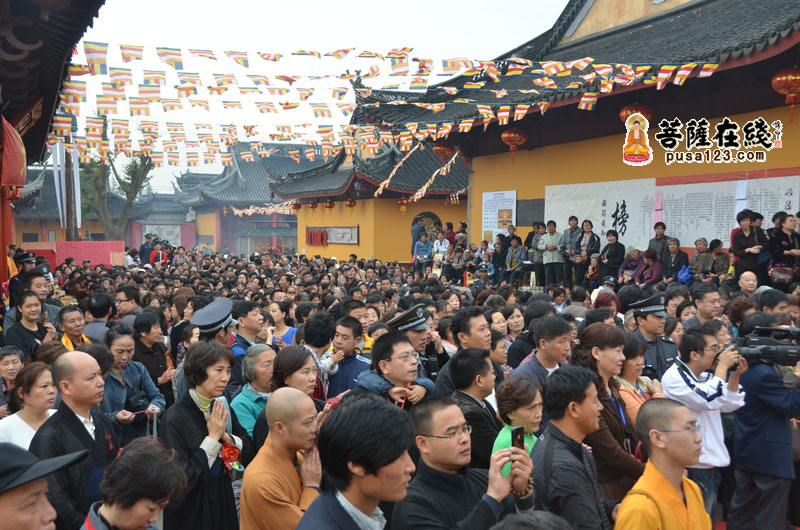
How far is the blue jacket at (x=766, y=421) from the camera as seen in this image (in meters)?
4.91

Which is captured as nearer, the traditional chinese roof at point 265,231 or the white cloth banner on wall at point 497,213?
the white cloth banner on wall at point 497,213

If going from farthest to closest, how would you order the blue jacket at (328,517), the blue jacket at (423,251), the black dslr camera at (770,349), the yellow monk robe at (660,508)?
the blue jacket at (423,251) < the black dslr camera at (770,349) < the yellow monk robe at (660,508) < the blue jacket at (328,517)

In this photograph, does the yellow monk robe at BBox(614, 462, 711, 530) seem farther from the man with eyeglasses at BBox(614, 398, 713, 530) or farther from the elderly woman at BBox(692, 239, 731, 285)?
the elderly woman at BBox(692, 239, 731, 285)

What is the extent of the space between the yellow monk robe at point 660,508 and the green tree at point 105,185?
116 ft

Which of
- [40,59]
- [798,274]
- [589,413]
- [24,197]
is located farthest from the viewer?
[24,197]

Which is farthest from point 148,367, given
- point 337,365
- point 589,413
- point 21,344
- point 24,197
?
point 24,197

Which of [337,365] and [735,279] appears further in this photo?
[735,279]

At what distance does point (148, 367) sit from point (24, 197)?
87.4ft

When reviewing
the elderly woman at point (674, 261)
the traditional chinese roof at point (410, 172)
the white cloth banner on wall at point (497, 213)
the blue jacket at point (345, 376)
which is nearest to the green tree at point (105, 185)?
the traditional chinese roof at point (410, 172)

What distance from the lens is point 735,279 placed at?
1060 centimetres

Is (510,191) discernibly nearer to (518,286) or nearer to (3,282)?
(518,286)

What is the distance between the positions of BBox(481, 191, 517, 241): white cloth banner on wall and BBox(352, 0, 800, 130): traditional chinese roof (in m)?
2.51

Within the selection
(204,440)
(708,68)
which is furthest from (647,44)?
(204,440)

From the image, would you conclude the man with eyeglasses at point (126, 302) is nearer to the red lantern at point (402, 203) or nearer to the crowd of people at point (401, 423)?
the crowd of people at point (401, 423)
